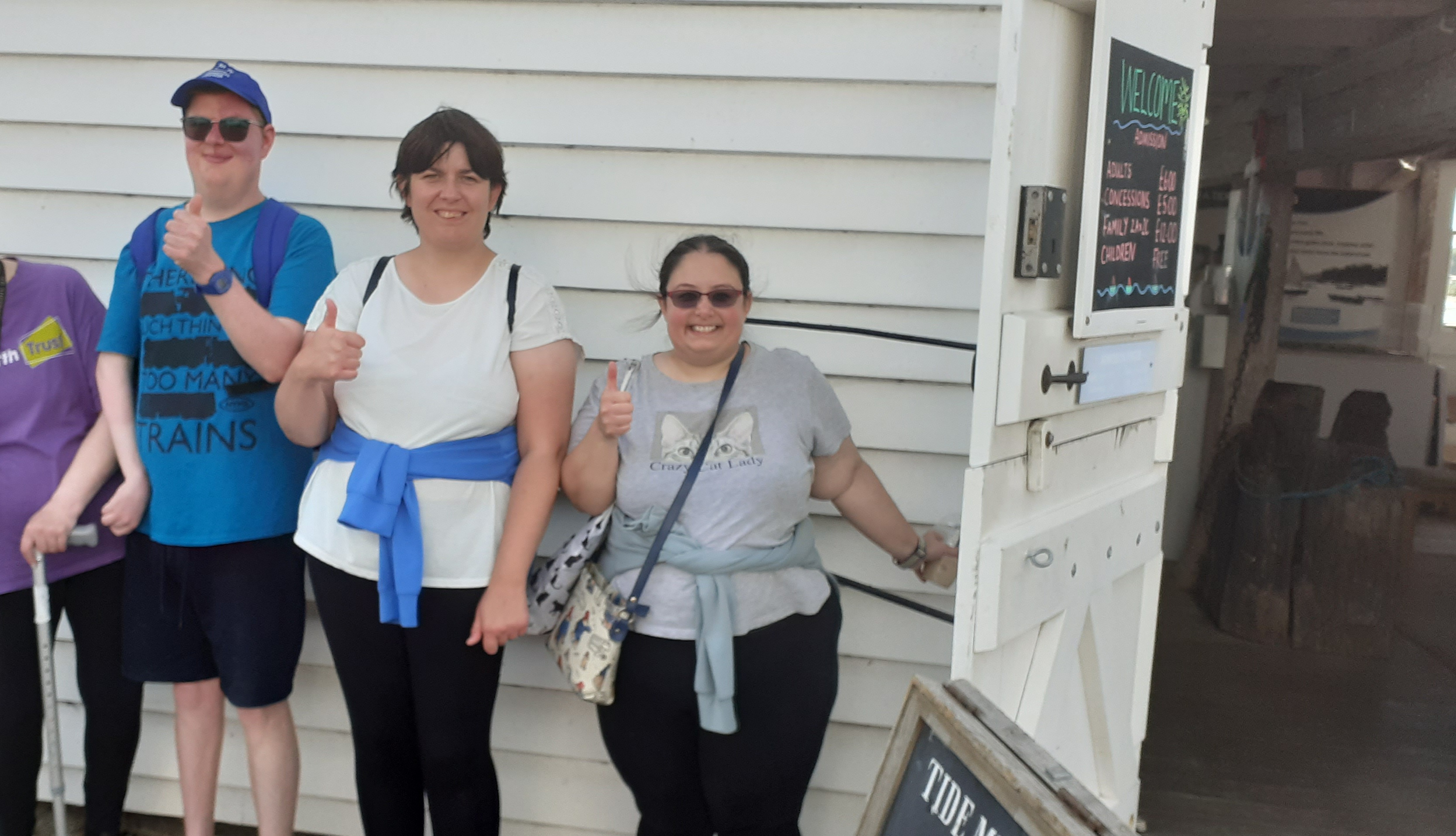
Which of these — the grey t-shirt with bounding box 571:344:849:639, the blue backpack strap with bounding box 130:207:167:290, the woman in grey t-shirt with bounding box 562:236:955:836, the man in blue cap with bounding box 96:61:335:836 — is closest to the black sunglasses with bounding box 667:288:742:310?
the woman in grey t-shirt with bounding box 562:236:955:836

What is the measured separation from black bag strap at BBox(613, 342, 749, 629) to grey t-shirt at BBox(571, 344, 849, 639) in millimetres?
11

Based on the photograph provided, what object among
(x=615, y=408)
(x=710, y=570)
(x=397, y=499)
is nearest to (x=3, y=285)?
(x=397, y=499)

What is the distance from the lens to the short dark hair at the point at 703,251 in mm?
1932

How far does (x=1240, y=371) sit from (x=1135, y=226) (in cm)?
389

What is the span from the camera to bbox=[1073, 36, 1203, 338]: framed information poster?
190 centimetres

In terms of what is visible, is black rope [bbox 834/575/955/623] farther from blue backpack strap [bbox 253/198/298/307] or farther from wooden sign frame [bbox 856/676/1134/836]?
blue backpack strap [bbox 253/198/298/307]

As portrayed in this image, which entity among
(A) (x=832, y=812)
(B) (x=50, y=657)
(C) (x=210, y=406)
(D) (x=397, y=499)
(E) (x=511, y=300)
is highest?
(E) (x=511, y=300)

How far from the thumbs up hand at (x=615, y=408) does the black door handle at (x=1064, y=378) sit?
0.72 metres

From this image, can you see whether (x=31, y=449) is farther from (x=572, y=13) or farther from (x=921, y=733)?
(x=921, y=733)

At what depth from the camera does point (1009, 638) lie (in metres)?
1.89

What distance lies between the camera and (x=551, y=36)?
7.99 ft

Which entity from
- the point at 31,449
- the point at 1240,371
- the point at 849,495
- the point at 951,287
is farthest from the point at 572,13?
the point at 1240,371

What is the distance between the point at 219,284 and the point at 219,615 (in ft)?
2.28

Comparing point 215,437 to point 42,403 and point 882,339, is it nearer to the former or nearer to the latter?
point 42,403
